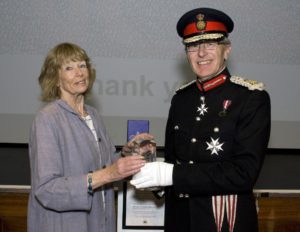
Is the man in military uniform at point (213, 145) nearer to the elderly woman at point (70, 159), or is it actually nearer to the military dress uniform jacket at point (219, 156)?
the military dress uniform jacket at point (219, 156)

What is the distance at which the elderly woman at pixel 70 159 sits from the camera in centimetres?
162

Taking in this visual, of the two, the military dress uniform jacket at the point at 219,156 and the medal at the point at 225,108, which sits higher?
the medal at the point at 225,108

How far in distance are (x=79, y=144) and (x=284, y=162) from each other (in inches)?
110

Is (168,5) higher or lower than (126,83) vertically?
higher

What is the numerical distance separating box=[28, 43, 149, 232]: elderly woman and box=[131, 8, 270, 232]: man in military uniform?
215 mm

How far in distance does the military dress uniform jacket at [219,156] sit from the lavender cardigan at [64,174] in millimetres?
325

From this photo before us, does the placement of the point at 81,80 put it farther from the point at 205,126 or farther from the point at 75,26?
the point at 75,26

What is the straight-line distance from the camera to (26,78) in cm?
399

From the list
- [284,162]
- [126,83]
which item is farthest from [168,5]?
[284,162]

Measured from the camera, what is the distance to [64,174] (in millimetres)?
1726

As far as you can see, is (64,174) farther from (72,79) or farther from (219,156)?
(219,156)

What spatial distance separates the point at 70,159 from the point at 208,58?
0.69 m

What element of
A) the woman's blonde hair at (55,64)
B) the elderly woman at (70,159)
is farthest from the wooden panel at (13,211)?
the woman's blonde hair at (55,64)

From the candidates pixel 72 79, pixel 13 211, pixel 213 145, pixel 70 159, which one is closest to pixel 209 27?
pixel 213 145
